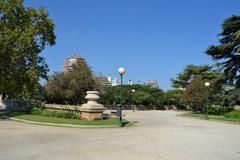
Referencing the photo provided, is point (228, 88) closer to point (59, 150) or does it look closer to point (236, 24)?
point (236, 24)

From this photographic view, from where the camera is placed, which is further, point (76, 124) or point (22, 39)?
point (22, 39)

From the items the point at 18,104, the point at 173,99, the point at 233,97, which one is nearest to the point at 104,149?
the point at 18,104

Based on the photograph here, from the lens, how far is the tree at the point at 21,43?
3309 cm

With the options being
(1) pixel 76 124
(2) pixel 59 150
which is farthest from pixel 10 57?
(2) pixel 59 150

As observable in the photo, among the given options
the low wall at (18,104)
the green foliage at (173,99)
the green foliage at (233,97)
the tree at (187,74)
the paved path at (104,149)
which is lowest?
the paved path at (104,149)

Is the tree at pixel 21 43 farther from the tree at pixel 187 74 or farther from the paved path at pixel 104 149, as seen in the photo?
the tree at pixel 187 74

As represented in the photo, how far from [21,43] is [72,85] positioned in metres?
22.6

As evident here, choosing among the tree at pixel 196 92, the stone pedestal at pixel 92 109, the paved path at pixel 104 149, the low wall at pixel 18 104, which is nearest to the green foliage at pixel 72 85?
the low wall at pixel 18 104

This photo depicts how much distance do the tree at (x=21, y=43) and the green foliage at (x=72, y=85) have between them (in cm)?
1784

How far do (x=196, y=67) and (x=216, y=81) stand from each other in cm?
3419

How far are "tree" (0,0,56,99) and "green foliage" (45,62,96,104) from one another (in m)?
17.8

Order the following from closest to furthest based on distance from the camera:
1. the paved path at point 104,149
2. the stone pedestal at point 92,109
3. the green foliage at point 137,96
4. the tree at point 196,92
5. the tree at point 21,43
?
the paved path at point 104,149, the stone pedestal at point 92,109, the tree at point 21,43, the tree at point 196,92, the green foliage at point 137,96

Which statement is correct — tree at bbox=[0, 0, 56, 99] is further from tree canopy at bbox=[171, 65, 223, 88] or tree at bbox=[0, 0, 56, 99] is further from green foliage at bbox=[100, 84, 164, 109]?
tree canopy at bbox=[171, 65, 223, 88]

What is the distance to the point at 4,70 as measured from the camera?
112 feet
